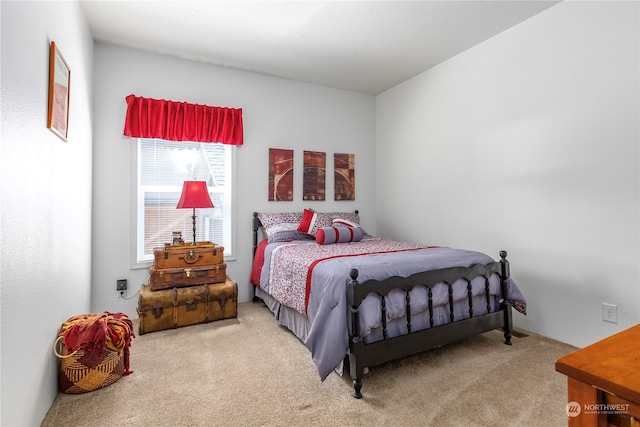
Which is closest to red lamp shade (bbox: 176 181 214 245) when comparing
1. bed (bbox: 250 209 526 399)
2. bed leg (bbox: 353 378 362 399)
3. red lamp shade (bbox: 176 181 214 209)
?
red lamp shade (bbox: 176 181 214 209)

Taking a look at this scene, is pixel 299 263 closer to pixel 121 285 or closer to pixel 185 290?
pixel 185 290

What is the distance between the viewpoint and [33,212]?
4.80ft

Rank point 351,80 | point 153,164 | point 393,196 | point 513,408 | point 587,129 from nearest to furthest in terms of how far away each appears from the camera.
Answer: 1. point 513,408
2. point 587,129
3. point 153,164
4. point 351,80
5. point 393,196

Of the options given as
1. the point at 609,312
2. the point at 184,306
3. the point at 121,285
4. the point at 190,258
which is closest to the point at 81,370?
the point at 184,306

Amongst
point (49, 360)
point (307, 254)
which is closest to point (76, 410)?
point (49, 360)

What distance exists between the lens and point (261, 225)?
12.4 ft

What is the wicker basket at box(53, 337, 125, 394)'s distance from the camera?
1.84 metres

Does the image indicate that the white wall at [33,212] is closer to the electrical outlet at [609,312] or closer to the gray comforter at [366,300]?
the gray comforter at [366,300]

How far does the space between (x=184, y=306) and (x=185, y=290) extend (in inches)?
5.6

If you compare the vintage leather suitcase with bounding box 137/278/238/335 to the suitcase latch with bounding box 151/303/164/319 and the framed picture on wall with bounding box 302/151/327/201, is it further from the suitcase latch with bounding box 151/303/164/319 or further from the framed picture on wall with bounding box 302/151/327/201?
the framed picture on wall with bounding box 302/151/327/201

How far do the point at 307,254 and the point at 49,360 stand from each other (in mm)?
1708

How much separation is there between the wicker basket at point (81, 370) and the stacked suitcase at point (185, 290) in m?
0.82

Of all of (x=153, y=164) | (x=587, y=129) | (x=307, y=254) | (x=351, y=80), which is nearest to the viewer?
(x=587, y=129)

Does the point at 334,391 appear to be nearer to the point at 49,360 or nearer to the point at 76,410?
the point at 76,410
